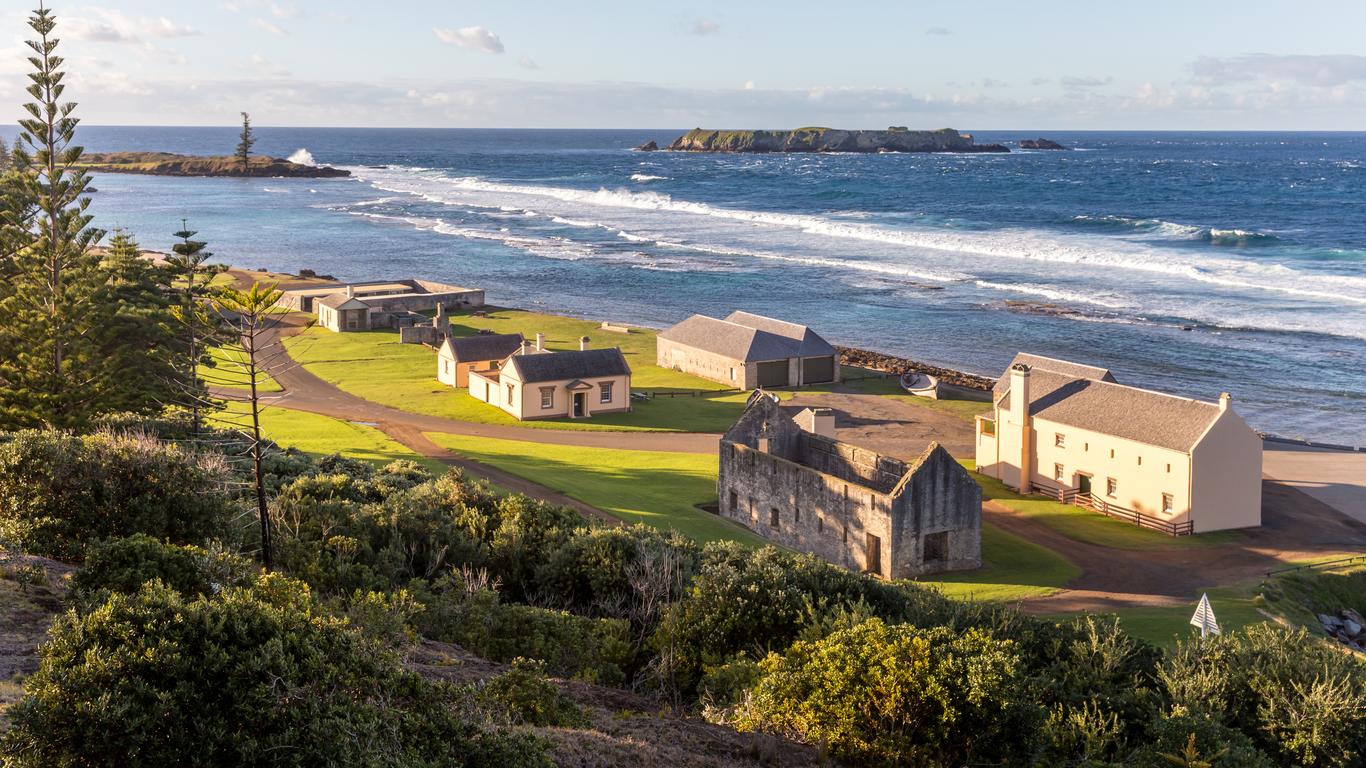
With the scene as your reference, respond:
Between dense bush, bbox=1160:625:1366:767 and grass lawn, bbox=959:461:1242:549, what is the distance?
19.5 m

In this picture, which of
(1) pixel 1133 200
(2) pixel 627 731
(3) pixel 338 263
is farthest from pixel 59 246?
(1) pixel 1133 200

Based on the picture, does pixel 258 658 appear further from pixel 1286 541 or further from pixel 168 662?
pixel 1286 541

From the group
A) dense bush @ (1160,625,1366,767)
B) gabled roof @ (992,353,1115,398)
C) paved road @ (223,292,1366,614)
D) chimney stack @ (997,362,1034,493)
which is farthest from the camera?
gabled roof @ (992,353,1115,398)

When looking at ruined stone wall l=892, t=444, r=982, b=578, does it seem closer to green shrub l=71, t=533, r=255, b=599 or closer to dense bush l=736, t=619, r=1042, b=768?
dense bush l=736, t=619, r=1042, b=768

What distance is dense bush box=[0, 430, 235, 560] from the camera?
19.8 m

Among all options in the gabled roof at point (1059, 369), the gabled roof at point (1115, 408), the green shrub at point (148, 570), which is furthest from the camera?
the gabled roof at point (1059, 369)

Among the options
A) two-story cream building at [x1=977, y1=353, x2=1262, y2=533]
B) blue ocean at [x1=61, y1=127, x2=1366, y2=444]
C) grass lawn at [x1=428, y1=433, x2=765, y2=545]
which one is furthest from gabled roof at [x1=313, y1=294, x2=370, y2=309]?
two-story cream building at [x1=977, y1=353, x2=1262, y2=533]

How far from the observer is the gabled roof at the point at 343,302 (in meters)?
75.3

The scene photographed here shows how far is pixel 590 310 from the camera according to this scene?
281ft

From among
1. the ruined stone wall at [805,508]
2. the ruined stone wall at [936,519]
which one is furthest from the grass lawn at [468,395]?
the ruined stone wall at [936,519]

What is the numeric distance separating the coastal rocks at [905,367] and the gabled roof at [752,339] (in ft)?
13.0

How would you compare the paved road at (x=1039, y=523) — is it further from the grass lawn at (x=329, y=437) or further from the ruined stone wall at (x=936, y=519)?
the ruined stone wall at (x=936, y=519)

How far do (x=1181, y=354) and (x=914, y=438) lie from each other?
25.5 meters

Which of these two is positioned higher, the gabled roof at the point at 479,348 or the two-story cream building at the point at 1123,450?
the gabled roof at the point at 479,348
